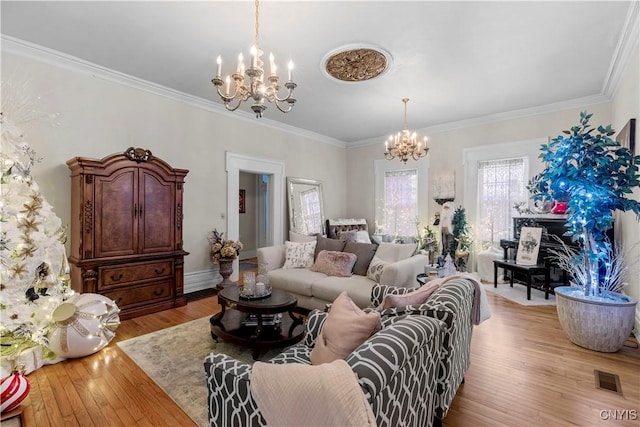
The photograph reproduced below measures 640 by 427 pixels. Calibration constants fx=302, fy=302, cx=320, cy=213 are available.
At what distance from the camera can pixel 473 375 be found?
239 centimetres

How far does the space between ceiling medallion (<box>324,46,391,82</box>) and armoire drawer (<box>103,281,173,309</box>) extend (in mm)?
3410

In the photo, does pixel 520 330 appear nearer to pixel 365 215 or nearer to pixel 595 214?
pixel 595 214

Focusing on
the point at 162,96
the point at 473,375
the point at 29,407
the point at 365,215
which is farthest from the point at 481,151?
the point at 29,407

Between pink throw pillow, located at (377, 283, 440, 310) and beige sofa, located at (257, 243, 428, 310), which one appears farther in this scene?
beige sofa, located at (257, 243, 428, 310)

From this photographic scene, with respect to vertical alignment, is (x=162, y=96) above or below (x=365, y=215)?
above

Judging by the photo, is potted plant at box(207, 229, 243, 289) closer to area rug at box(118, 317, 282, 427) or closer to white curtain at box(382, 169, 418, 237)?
area rug at box(118, 317, 282, 427)

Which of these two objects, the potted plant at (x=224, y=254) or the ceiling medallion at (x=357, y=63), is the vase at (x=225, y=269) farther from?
the ceiling medallion at (x=357, y=63)

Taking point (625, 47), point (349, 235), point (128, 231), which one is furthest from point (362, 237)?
point (625, 47)

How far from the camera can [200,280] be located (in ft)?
15.7

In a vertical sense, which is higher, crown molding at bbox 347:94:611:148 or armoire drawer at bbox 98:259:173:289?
crown molding at bbox 347:94:611:148

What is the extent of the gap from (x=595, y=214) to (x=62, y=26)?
5.29 m

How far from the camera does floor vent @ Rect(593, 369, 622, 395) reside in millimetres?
2223

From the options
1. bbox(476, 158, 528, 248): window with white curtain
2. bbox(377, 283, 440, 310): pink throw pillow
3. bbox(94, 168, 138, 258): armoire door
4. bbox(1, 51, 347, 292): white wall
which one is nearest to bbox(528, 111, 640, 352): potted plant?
bbox(377, 283, 440, 310): pink throw pillow

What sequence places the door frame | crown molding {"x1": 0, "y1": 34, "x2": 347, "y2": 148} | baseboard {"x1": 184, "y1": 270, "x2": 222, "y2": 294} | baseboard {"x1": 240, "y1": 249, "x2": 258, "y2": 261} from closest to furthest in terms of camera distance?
crown molding {"x1": 0, "y1": 34, "x2": 347, "y2": 148} → baseboard {"x1": 184, "y1": 270, "x2": 222, "y2": 294} → the door frame → baseboard {"x1": 240, "y1": 249, "x2": 258, "y2": 261}
